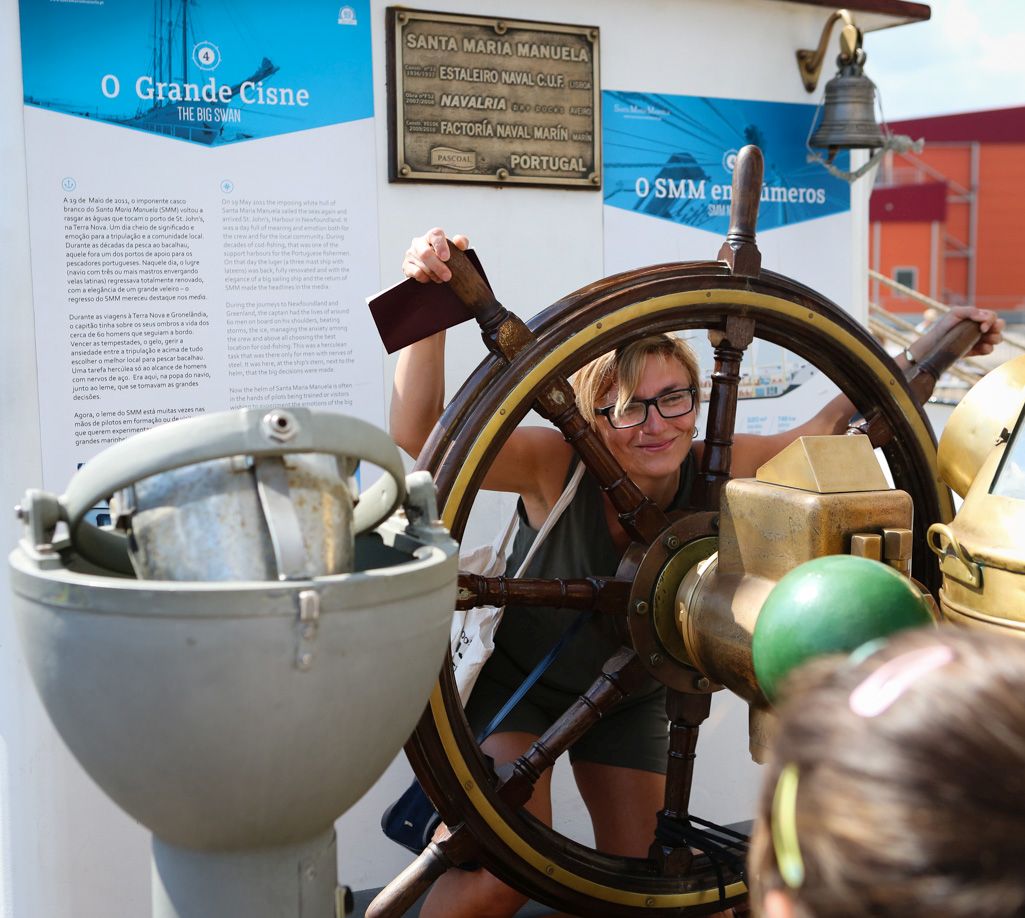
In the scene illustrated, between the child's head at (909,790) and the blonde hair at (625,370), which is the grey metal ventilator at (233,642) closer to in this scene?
the child's head at (909,790)

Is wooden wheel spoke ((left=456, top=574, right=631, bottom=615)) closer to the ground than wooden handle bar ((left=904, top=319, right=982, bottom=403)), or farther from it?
closer to the ground

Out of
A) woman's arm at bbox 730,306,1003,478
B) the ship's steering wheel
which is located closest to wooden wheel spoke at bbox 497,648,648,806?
the ship's steering wheel

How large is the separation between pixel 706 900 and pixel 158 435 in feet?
4.22

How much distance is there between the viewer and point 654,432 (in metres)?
2.03

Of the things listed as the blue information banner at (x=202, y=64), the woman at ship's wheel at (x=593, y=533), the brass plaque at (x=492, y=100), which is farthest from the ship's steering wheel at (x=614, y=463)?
the blue information banner at (x=202, y=64)

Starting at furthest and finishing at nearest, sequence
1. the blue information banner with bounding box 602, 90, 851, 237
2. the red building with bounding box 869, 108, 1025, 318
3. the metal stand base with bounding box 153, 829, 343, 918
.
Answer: the red building with bounding box 869, 108, 1025, 318 → the blue information banner with bounding box 602, 90, 851, 237 → the metal stand base with bounding box 153, 829, 343, 918

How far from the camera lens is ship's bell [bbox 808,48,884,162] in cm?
267

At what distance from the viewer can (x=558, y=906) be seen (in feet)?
5.99

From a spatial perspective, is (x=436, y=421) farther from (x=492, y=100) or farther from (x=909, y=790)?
(x=909, y=790)

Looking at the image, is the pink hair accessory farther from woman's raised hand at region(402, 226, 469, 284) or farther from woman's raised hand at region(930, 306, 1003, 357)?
woman's raised hand at region(930, 306, 1003, 357)

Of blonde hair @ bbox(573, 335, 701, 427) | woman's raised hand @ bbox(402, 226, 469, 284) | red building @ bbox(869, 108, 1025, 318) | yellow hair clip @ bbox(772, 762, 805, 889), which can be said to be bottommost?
yellow hair clip @ bbox(772, 762, 805, 889)

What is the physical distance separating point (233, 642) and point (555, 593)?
88cm

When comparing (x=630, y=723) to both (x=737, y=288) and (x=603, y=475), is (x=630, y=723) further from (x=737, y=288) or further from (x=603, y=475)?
(x=737, y=288)

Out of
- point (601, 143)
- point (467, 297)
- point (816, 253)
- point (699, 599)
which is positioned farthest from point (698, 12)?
point (699, 599)
